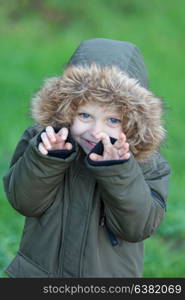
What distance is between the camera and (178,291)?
3.31m

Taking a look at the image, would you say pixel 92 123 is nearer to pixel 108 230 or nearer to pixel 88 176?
pixel 88 176

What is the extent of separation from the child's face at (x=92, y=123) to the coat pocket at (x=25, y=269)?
56cm

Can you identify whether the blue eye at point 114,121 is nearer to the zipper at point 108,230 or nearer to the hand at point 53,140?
the hand at point 53,140

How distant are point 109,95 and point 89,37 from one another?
8371mm

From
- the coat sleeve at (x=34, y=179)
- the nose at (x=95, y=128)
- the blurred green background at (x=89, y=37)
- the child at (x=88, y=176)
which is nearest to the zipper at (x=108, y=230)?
the child at (x=88, y=176)

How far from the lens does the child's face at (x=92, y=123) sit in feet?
9.34

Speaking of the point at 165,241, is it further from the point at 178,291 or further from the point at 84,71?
the point at 84,71

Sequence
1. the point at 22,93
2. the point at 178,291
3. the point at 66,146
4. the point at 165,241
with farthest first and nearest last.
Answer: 1. the point at 22,93
2. the point at 165,241
3. the point at 178,291
4. the point at 66,146

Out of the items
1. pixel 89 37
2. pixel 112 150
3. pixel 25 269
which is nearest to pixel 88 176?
pixel 112 150

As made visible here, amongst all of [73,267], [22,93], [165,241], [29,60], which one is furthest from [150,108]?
[29,60]

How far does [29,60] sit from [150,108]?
22.2 ft

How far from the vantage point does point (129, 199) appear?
2693mm

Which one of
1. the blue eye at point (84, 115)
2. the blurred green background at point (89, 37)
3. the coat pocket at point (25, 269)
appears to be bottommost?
the blurred green background at point (89, 37)

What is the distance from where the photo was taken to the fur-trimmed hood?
9.38 feet
